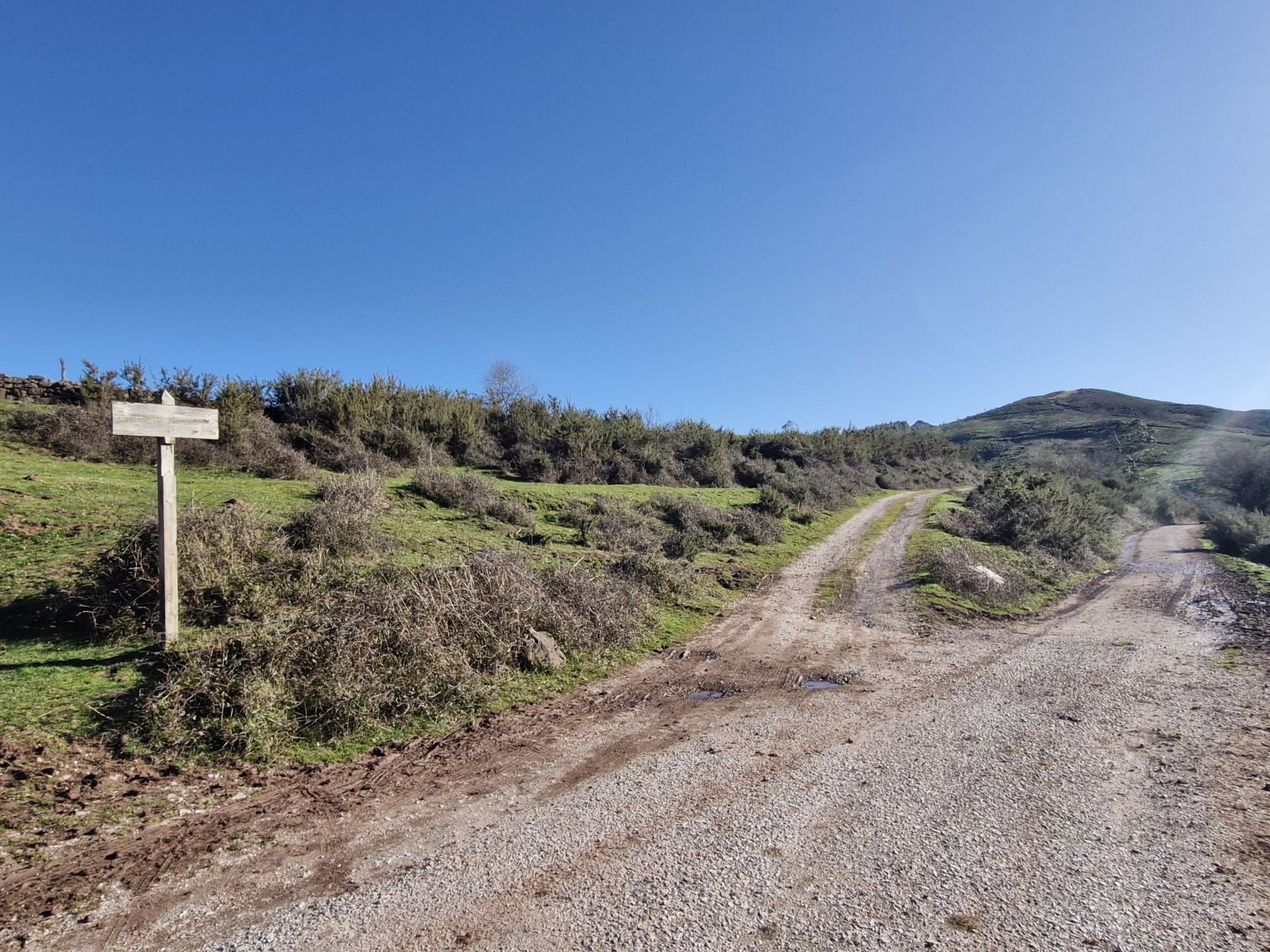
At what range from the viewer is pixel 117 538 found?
8.12 m

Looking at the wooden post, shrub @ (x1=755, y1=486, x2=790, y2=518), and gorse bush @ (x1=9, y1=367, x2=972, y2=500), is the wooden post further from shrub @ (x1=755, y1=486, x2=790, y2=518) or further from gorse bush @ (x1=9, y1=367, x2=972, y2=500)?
shrub @ (x1=755, y1=486, x2=790, y2=518)

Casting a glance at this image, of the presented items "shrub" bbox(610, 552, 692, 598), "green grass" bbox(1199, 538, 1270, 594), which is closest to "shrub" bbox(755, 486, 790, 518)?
"shrub" bbox(610, 552, 692, 598)

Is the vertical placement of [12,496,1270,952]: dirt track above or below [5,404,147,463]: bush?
below

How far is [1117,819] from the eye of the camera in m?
4.25

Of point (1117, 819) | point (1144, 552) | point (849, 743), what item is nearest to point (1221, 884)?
point (1117, 819)

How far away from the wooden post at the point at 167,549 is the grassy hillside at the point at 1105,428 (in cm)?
7523

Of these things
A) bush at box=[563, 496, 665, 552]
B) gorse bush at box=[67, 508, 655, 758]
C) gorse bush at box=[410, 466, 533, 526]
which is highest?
gorse bush at box=[410, 466, 533, 526]

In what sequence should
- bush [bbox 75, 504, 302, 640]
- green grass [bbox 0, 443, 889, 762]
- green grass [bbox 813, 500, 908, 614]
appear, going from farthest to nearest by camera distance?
1. green grass [bbox 813, 500, 908, 614]
2. bush [bbox 75, 504, 302, 640]
3. green grass [bbox 0, 443, 889, 762]

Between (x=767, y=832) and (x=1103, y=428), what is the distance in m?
105

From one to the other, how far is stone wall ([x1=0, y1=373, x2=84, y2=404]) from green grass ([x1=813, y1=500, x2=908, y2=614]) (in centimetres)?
2084

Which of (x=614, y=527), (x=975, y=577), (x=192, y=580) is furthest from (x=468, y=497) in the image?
(x=975, y=577)

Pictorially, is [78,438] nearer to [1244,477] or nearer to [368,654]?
[368,654]

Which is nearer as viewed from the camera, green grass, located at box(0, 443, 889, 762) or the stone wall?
green grass, located at box(0, 443, 889, 762)

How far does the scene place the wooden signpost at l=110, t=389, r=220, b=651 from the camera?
5961mm
